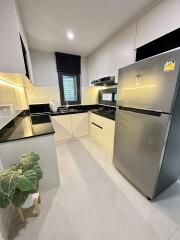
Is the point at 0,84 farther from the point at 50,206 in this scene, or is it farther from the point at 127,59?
the point at 127,59

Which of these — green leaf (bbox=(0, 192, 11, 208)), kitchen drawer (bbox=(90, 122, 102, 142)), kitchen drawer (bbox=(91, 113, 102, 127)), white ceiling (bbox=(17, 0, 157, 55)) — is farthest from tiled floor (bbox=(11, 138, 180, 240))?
white ceiling (bbox=(17, 0, 157, 55))

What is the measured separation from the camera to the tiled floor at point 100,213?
1096 mm

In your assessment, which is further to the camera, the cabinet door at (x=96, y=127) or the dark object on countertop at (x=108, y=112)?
the cabinet door at (x=96, y=127)

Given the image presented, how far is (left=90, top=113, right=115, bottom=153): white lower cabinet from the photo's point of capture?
231cm

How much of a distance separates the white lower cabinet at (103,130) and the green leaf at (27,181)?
63.3 inches

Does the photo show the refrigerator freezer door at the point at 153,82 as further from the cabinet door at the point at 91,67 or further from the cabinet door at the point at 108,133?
the cabinet door at the point at 91,67

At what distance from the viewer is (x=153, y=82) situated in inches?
45.5

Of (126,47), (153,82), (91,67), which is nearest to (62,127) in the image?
(91,67)

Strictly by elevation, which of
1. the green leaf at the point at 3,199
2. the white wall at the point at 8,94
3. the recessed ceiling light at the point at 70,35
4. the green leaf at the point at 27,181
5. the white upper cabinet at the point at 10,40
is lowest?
the green leaf at the point at 3,199

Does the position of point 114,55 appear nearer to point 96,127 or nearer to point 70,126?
point 96,127

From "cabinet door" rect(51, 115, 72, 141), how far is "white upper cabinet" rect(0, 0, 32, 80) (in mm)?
1751

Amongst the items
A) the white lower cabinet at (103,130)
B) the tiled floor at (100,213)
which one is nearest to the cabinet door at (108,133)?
the white lower cabinet at (103,130)

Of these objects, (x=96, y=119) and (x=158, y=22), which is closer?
(x=158, y=22)

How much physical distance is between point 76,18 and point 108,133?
202 centimetres
